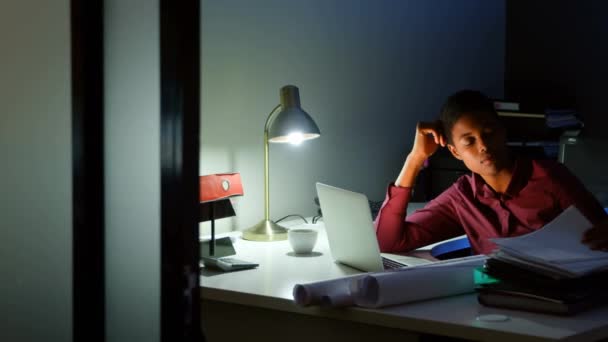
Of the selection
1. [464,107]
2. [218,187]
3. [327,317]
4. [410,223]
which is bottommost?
[327,317]

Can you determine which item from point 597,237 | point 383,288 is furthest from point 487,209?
point 383,288

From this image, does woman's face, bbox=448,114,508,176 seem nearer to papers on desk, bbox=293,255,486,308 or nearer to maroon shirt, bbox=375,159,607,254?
maroon shirt, bbox=375,159,607,254

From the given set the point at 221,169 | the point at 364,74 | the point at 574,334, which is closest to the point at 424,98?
the point at 364,74

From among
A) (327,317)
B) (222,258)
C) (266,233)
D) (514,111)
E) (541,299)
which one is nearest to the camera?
(541,299)

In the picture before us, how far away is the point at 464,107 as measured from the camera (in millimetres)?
2041

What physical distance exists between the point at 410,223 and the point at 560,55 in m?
2.64

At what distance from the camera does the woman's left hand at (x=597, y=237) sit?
1518 mm

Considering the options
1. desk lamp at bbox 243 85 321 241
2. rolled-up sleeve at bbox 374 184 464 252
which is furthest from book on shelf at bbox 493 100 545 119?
desk lamp at bbox 243 85 321 241

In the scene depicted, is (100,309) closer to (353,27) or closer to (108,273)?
(108,273)

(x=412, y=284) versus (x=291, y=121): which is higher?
(x=291, y=121)

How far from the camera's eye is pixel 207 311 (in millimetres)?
1706

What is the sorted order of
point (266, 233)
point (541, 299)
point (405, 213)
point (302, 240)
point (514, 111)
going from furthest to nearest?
1. point (514, 111)
2. point (266, 233)
3. point (405, 213)
4. point (302, 240)
5. point (541, 299)

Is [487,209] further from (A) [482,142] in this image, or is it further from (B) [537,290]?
(B) [537,290]

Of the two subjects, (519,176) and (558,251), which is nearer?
(558,251)
